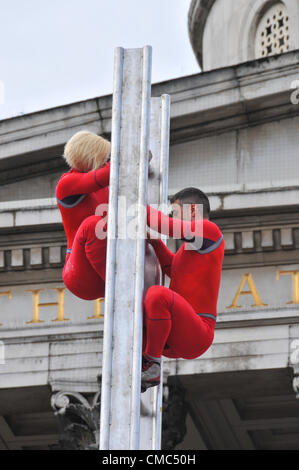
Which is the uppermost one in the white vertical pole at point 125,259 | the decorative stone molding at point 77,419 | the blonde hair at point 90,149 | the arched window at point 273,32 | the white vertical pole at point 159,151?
the arched window at point 273,32

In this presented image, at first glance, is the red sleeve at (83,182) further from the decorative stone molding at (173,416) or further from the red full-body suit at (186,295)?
the decorative stone molding at (173,416)

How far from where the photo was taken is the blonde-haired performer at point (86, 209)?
661cm

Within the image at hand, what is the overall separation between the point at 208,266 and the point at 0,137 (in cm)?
Result: 1421

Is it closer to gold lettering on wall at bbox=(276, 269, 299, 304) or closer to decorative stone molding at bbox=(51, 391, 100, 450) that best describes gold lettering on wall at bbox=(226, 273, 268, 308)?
gold lettering on wall at bbox=(276, 269, 299, 304)

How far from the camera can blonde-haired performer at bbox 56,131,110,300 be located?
6613mm

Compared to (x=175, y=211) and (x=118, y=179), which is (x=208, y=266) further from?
(x=118, y=179)

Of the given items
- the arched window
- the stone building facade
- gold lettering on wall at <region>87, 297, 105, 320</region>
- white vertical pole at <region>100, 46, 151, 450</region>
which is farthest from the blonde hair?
the arched window

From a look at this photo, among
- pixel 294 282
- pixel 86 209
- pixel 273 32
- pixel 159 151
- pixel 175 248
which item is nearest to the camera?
pixel 159 151

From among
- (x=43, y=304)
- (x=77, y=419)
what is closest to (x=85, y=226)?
(x=77, y=419)

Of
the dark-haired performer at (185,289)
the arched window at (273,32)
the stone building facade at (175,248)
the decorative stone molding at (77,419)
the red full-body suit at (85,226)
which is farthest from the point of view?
the arched window at (273,32)

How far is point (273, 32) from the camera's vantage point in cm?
2627

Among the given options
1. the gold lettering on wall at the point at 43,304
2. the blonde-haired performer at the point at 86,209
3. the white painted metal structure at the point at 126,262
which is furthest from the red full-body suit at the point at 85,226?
the gold lettering on wall at the point at 43,304

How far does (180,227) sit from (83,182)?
2.03 ft

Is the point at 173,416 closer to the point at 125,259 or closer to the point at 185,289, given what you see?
the point at 185,289
